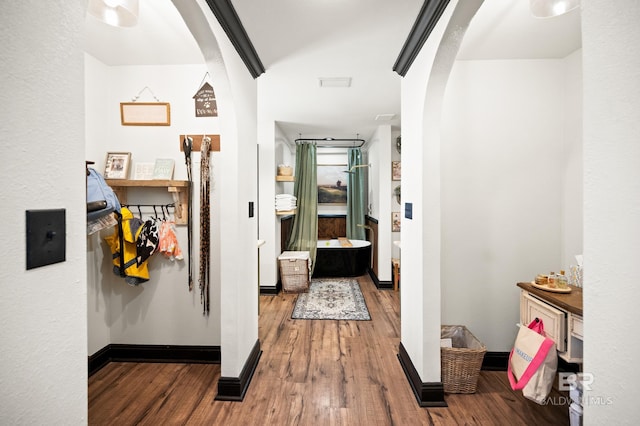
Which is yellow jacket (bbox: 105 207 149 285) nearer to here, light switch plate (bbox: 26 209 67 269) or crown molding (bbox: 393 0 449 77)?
light switch plate (bbox: 26 209 67 269)

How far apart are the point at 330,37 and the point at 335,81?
740 mm

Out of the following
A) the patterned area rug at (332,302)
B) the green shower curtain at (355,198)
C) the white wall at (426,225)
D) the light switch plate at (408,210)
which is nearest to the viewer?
the white wall at (426,225)

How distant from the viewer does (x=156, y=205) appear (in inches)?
95.3

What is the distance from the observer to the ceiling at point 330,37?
5.81 ft

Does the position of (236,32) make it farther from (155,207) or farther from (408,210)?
(408,210)

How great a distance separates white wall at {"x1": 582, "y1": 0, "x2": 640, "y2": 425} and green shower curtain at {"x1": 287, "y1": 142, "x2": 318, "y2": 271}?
435 centimetres

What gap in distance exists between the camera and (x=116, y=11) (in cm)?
156

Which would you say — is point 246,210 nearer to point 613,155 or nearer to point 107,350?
point 107,350

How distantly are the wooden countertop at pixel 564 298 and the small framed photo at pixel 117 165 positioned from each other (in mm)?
3105

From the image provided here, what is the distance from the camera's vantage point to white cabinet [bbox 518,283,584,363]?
163cm

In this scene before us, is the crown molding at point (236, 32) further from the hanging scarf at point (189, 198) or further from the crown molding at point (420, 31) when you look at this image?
the crown molding at point (420, 31)

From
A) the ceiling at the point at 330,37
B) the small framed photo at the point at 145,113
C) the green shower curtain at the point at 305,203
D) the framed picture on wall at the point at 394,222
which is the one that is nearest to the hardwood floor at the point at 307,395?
the small framed photo at the point at 145,113

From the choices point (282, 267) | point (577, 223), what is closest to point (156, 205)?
point (282, 267)

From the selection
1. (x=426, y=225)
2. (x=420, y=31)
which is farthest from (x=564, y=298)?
(x=420, y=31)
